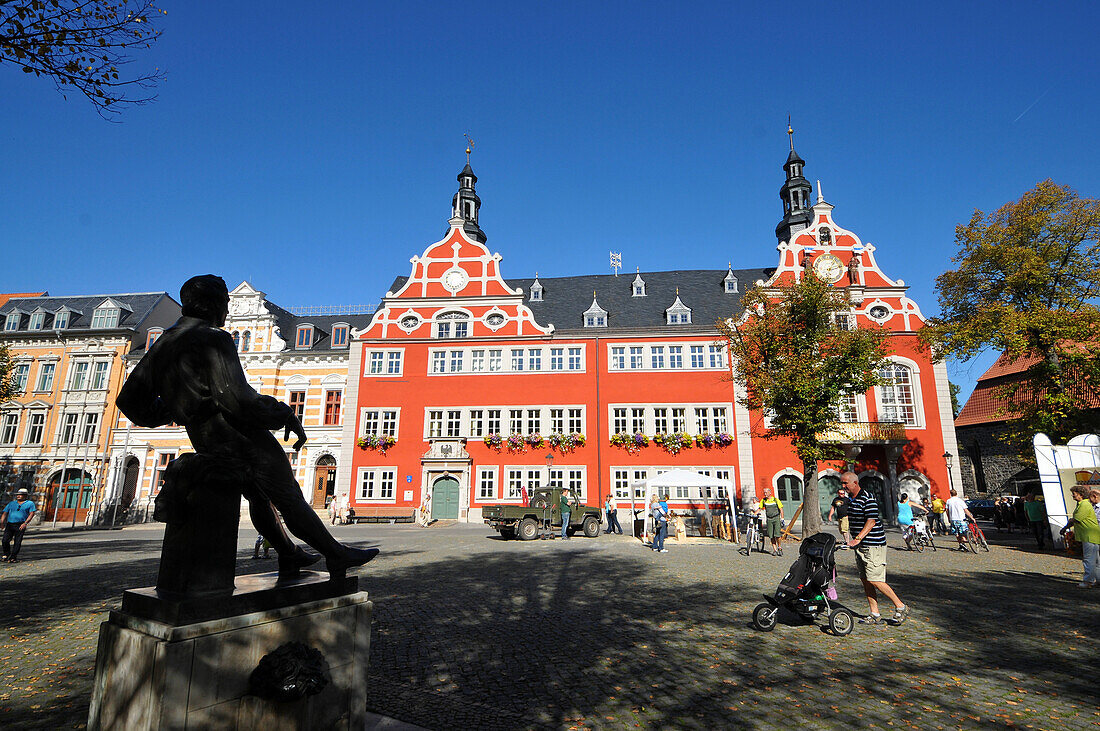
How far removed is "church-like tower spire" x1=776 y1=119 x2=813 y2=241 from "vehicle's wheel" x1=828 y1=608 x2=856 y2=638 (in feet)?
106

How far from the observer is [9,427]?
3453cm

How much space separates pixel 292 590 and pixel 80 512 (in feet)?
129

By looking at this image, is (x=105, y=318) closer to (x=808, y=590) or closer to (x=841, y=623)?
(x=808, y=590)

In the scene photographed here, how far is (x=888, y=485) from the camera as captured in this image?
27328 mm

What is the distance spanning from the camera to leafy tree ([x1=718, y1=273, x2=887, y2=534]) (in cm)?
1888

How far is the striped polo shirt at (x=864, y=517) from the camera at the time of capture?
23.5ft

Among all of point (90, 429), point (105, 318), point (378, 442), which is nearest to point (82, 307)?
point (105, 318)

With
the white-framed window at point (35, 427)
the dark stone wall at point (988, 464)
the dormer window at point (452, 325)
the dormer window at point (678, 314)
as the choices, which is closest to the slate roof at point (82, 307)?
the white-framed window at point (35, 427)

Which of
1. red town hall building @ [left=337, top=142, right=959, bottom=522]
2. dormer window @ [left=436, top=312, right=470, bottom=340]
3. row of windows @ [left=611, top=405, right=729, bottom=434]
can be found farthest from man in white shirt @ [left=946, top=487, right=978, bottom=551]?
dormer window @ [left=436, top=312, right=470, bottom=340]

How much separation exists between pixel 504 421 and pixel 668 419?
8.27 meters

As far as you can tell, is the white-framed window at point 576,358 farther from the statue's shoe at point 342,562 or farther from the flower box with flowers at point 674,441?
the statue's shoe at point 342,562

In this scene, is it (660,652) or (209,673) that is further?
(660,652)

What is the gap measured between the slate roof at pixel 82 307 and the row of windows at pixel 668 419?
30.4 m

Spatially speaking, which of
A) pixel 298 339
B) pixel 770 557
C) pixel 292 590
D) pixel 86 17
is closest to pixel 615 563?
pixel 770 557
